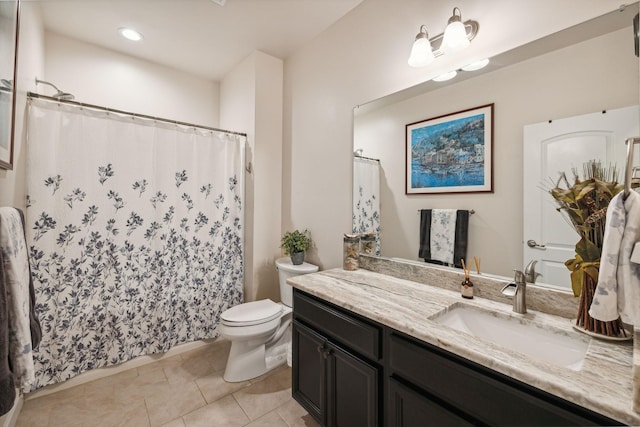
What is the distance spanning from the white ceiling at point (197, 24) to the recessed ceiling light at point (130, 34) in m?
0.04

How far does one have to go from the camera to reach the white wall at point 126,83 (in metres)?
2.27

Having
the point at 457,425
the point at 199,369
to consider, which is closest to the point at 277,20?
the point at 457,425

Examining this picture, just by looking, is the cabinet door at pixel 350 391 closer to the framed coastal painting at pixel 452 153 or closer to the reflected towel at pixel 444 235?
the reflected towel at pixel 444 235

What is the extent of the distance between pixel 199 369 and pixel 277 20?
2.76 meters

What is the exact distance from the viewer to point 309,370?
148cm

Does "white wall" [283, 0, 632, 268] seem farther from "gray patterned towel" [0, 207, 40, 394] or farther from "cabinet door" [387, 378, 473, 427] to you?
"gray patterned towel" [0, 207, 40, 394]

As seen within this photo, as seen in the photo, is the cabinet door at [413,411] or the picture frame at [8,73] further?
the picture frame at [8,73]

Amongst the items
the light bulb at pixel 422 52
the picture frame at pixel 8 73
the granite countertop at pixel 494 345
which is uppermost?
the light bulb at pixel 422 52

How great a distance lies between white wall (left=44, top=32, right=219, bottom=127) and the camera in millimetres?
2270

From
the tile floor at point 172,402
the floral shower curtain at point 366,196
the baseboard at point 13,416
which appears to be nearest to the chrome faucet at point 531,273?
the floral shower curtain at point 366,196

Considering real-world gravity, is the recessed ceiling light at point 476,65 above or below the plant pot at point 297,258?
above

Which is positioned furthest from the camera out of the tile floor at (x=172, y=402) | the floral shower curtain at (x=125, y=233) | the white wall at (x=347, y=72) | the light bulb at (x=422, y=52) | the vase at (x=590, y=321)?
the floral shower curtain at (x=125, y=233)

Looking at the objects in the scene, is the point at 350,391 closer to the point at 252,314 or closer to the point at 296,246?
the point at 252,314

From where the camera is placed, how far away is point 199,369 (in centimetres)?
207
